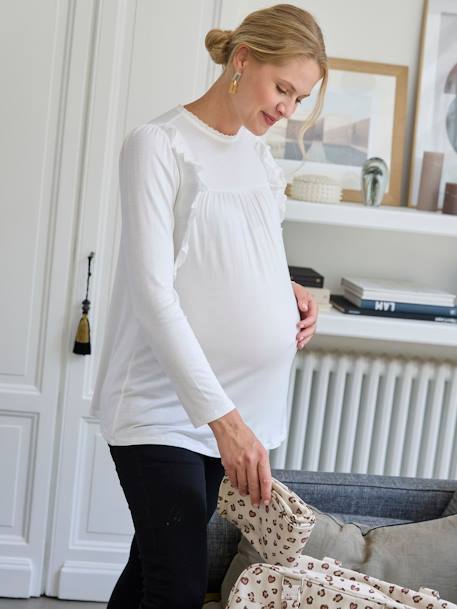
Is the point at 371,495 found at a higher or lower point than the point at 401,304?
lower

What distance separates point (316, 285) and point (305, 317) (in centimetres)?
97

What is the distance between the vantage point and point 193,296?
1.62m

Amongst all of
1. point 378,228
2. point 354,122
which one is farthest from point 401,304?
point 354,122

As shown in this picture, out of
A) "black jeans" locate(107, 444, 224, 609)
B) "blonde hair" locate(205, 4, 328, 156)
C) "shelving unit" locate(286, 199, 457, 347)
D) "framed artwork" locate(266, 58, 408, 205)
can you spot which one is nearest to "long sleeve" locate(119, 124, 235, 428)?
"black jeans" locate(107, 444, 224, 609)

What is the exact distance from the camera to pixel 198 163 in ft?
5.33

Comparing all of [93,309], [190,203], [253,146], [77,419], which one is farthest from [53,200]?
[190,203]

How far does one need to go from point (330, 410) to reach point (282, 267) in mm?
1385

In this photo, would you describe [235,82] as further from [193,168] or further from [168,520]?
[168,520]

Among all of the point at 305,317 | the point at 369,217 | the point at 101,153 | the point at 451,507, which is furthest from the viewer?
the point at 369,217

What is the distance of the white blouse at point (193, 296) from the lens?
150 cm

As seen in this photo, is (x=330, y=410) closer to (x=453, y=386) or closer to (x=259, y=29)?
(x=453, y=386)

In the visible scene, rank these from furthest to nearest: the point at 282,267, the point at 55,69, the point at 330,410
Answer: the point at 330,410 < the point at 55,69 < the point at 282,267

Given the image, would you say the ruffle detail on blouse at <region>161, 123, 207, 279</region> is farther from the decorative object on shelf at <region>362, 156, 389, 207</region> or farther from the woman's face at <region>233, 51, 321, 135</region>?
the decorative object on shelf at <region>362, 156, 389, 207</region>

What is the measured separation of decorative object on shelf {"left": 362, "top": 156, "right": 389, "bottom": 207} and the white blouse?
3.53ft
